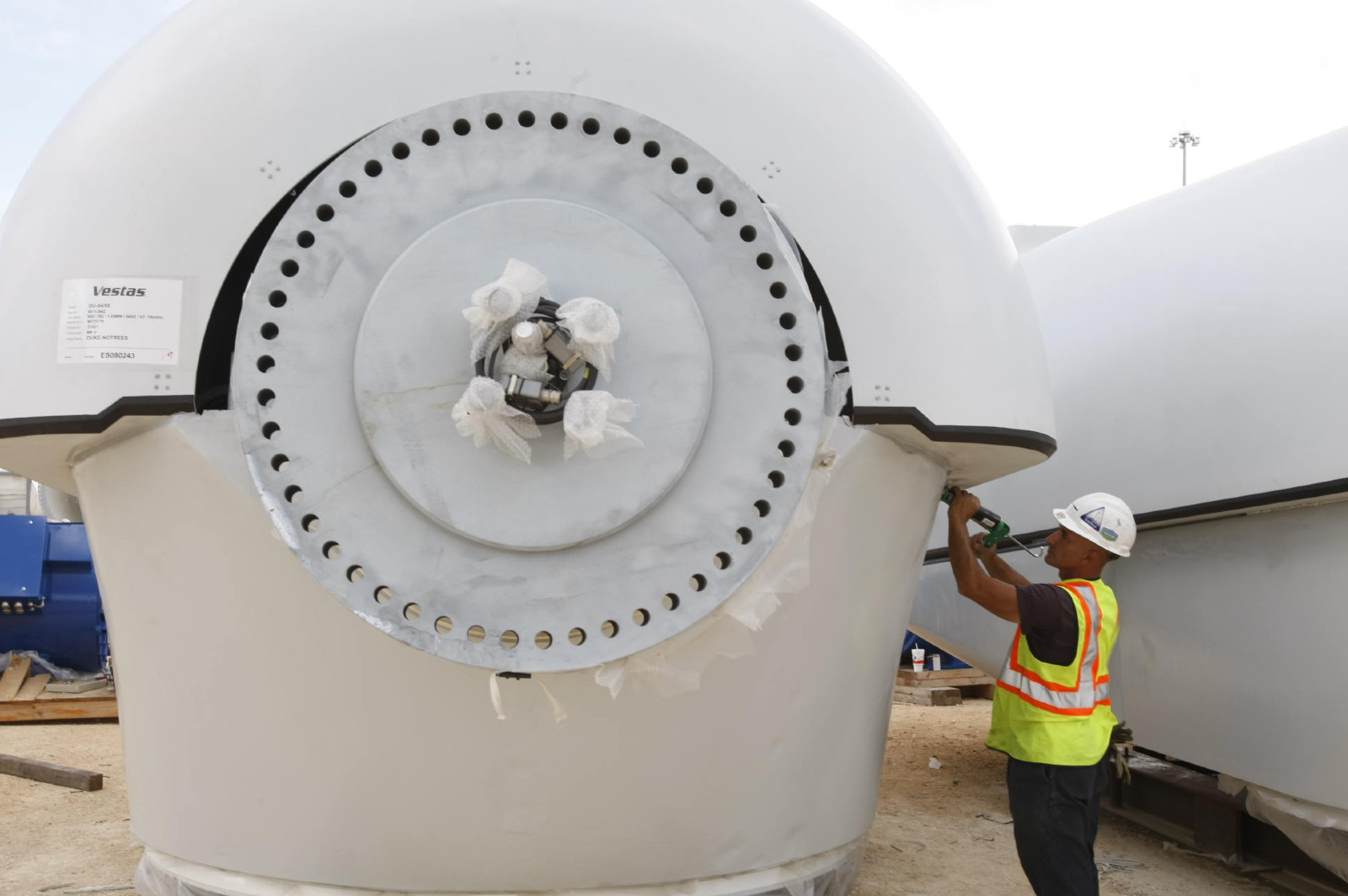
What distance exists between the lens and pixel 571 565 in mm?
1686

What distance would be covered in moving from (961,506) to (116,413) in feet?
5.61

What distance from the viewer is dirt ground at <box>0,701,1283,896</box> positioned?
3.25m

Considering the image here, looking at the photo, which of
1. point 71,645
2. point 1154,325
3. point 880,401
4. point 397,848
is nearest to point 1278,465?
point 1154,325

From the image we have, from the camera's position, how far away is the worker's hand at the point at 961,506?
2.51 metres

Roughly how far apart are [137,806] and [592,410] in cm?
136

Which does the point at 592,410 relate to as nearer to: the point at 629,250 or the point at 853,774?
the point at 629,250

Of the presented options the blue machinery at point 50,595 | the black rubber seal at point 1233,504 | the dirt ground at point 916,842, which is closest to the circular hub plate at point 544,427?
the black rubber seal at point 1233,504

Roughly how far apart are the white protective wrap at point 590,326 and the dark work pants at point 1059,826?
1.57 meters

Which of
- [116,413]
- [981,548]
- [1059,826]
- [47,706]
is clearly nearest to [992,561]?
[981,548]

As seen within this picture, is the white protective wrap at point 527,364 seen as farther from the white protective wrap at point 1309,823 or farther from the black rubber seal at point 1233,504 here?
the white protective wrap at point 1309,823

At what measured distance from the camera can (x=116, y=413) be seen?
185cm

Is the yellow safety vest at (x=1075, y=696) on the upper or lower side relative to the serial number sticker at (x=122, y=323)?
lower

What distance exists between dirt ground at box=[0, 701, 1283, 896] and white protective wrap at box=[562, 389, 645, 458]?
2026mm

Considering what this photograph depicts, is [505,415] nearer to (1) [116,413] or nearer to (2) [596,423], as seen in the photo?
(2) [596,423]
